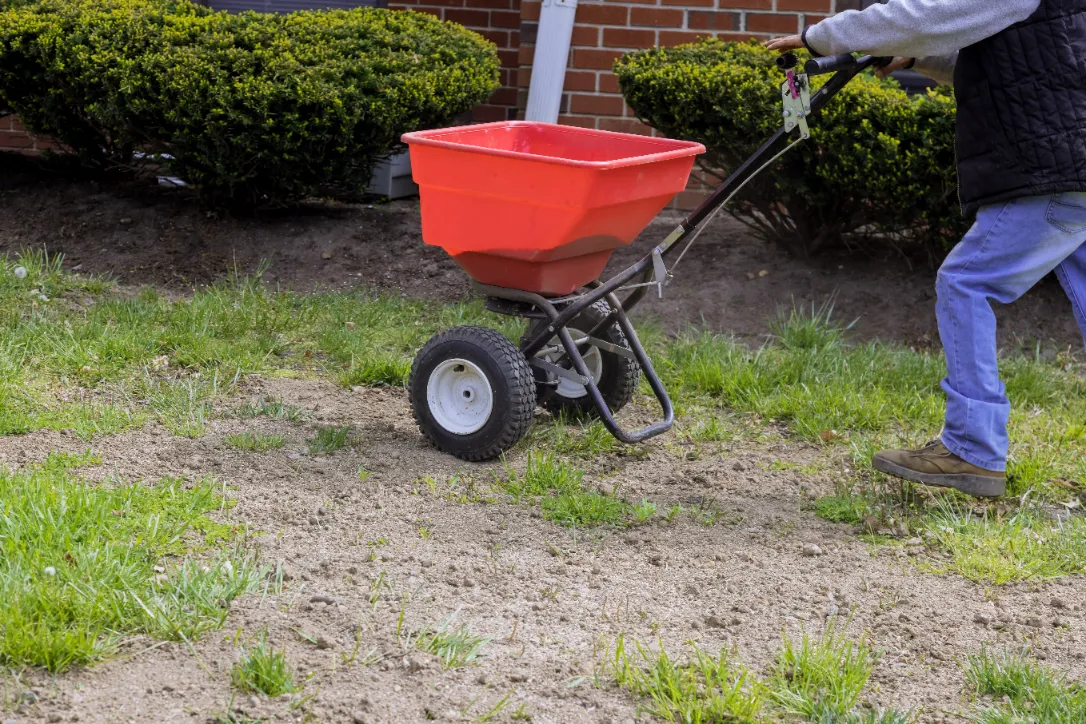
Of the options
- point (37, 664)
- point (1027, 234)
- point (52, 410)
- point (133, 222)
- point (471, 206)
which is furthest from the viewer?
point (133, 222)

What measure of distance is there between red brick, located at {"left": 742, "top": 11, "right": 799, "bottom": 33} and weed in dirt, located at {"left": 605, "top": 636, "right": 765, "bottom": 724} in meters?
4.51

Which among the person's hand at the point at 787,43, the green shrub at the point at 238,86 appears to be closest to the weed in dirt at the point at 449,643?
the person's hand at the point at 787,43

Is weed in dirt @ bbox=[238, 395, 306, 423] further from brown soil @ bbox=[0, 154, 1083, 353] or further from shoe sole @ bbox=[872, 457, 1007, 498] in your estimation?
shoe sole @ bbox=[872, 457, 1007, 498]

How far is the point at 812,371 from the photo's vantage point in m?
4.68

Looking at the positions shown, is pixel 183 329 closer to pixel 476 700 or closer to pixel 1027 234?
pixel 476 700

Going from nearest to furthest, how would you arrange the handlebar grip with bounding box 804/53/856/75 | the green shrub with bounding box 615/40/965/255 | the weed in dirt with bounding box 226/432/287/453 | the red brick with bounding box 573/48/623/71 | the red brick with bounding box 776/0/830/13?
the handlebar grip with bounding box 804/53/856/75
the weed in dirt with bounding box 226/432/287/453
the green shrub with bounding box 615/40/965/255
the red brick with bounding box 776/0/830/13
the red brick with bounding box 573/48/623/71

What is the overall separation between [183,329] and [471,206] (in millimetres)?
1739

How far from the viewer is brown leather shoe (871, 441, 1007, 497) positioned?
3.52 m

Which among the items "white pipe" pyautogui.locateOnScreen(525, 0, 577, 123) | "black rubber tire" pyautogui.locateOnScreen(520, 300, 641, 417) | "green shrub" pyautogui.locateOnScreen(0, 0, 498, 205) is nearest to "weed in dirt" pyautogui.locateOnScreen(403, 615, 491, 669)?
"black rubber tire" pyautogui.locateOnScreen(520, 300, 641, 417)

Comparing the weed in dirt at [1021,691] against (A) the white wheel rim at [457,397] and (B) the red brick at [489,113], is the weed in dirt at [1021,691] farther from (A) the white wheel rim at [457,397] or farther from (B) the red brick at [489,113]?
(B) the red brick at [489,113]

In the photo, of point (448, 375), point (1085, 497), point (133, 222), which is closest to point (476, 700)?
point (448, 375)

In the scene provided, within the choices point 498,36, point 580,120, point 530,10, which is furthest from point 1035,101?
point 498,36

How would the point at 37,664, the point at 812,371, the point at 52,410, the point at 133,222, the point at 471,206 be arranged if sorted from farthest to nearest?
the point at 133,222 < the point at 812,371 < the point at 52,410 < the point at 471,206 < the point at 37,664

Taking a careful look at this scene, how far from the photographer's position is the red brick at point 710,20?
6434mm
